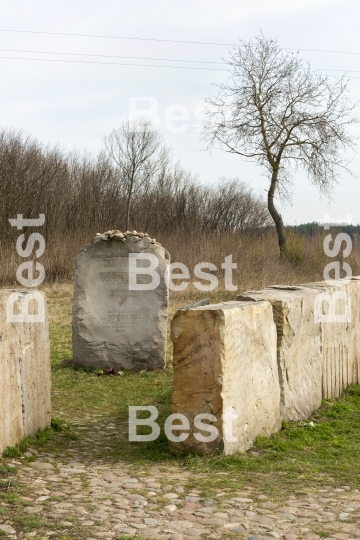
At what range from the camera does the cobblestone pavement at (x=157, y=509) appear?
3514mm

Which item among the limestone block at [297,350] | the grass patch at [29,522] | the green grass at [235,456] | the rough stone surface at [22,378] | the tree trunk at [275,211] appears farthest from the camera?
the tree trunk at [275,211]

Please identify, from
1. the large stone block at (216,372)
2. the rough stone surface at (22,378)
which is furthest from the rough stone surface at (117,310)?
the large stone block at (216,372)

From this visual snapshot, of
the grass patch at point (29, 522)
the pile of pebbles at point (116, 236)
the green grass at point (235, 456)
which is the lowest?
the green grass at point (235, 456)

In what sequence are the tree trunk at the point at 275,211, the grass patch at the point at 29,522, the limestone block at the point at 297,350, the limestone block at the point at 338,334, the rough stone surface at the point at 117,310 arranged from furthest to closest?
the tree trunk at the point at 275,211
the rough stone surface at the point at 117,310
the limestone block at the point at 338,334
the limestone block at the point at 297,350
the grass patch at the point at 29,522

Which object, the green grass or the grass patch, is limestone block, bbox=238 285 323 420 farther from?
the grass patch

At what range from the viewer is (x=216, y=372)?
15.8 ft

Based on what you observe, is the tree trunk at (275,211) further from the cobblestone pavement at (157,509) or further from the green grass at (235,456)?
the cobblestone pavement at (157,509)

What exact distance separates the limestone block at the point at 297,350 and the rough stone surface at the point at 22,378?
1792mm

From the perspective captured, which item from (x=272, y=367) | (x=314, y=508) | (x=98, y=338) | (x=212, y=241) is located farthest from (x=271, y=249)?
(x=314, y=508)

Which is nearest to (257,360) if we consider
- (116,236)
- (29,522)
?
(29,522)

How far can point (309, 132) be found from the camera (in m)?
22.5

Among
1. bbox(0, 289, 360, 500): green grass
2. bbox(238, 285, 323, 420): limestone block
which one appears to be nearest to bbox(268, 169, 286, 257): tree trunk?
bbox(0, 289, 360, 500): green grass

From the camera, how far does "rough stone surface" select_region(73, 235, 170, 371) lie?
8875 millimetres

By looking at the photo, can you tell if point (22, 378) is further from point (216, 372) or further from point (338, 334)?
point (338, 334)
